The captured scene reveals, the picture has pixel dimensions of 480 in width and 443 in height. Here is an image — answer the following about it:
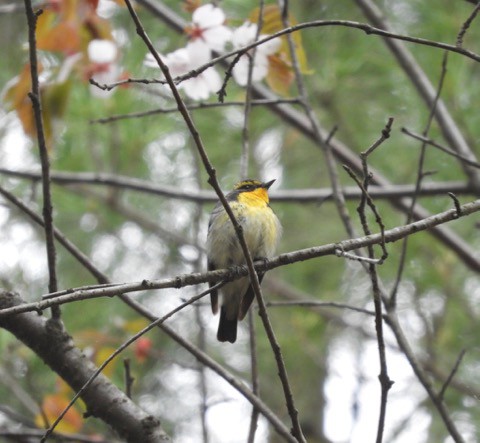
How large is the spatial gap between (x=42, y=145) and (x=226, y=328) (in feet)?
5.77

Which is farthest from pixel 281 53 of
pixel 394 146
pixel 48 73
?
pixel 394 146

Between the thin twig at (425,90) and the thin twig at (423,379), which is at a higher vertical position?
the thin twig at (425,90)

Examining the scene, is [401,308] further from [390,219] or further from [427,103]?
[427,103]

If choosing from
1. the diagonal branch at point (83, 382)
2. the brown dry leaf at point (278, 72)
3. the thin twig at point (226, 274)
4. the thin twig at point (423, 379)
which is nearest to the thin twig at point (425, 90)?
the brown dry leaf at point (278, 72)

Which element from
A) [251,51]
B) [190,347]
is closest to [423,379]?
[190,347]

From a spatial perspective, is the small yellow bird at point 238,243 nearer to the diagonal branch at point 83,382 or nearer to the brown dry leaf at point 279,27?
the brown dry leaf at point 279,27

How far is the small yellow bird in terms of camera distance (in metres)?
3.30

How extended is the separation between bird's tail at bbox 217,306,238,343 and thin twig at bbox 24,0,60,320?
4.77 ft

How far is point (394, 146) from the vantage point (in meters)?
4.27

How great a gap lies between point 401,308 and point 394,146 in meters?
0.93

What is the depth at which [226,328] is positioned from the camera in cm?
348

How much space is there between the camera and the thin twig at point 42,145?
180 cm

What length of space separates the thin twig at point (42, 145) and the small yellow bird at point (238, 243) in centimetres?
117

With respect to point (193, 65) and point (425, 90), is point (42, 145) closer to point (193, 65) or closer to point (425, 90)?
point (193, 65)
